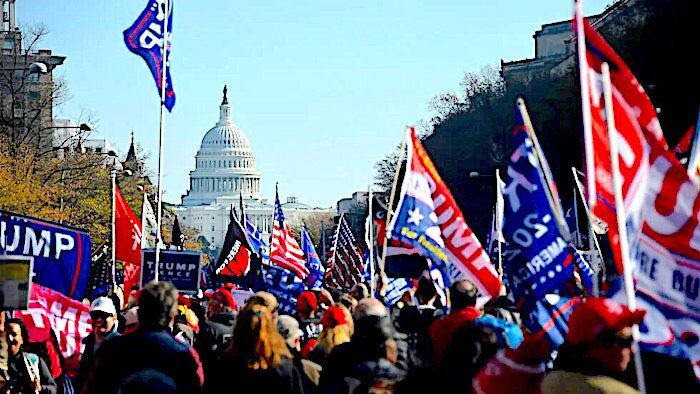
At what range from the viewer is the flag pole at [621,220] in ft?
16.4

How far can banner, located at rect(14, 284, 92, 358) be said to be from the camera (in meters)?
9.02

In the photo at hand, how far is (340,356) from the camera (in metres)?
6.88

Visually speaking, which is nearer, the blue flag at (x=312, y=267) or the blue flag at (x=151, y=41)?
the blue flag at (x=151, y=41)

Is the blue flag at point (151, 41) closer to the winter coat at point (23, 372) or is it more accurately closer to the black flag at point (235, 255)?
the black flag at point (235, 255)

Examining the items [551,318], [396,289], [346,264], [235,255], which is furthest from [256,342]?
[235,255]

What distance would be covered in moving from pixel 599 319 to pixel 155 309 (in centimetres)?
249

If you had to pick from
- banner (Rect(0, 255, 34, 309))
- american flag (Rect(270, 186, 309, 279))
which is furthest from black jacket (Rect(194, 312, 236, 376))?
american flag (Rect(270, 186, 309, 279))

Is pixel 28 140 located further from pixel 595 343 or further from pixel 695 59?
pixel 595 343

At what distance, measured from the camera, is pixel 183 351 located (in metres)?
6.80

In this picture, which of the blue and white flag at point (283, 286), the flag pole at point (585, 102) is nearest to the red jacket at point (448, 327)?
the flag pole at point (585, 102)

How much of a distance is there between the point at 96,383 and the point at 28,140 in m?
49.7

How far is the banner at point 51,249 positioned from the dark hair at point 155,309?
236 centimetres

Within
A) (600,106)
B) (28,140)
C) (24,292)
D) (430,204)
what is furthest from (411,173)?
(28,140)

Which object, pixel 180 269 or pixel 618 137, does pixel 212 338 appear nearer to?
pixel 618 137
